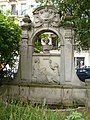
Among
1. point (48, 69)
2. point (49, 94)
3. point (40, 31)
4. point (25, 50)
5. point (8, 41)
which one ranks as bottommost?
point (49, 94)

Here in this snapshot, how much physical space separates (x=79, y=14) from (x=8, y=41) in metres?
3.44

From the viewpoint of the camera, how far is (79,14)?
1720cm

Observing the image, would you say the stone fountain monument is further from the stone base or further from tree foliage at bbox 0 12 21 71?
tree foliage at bbox 0 12 21 71

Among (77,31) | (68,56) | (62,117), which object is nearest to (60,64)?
(68,56)

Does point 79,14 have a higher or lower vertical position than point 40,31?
higher

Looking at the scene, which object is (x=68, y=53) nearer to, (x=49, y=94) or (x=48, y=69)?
(x=48, y=69)

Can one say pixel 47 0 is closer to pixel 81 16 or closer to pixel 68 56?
pixel 81 16

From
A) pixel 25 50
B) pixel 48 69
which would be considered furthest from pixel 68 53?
pixel 25 50

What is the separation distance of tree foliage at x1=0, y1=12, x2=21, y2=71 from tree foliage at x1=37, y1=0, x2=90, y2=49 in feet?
6.98

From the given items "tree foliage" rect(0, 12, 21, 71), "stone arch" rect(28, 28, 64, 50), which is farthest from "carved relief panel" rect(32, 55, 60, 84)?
"tree foliage" rect(0, 12, 21, 71)

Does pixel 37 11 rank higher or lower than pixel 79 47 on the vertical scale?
higher

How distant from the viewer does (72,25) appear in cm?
1681

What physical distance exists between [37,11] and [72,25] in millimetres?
1717

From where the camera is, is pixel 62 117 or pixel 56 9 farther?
pixel 56 9
